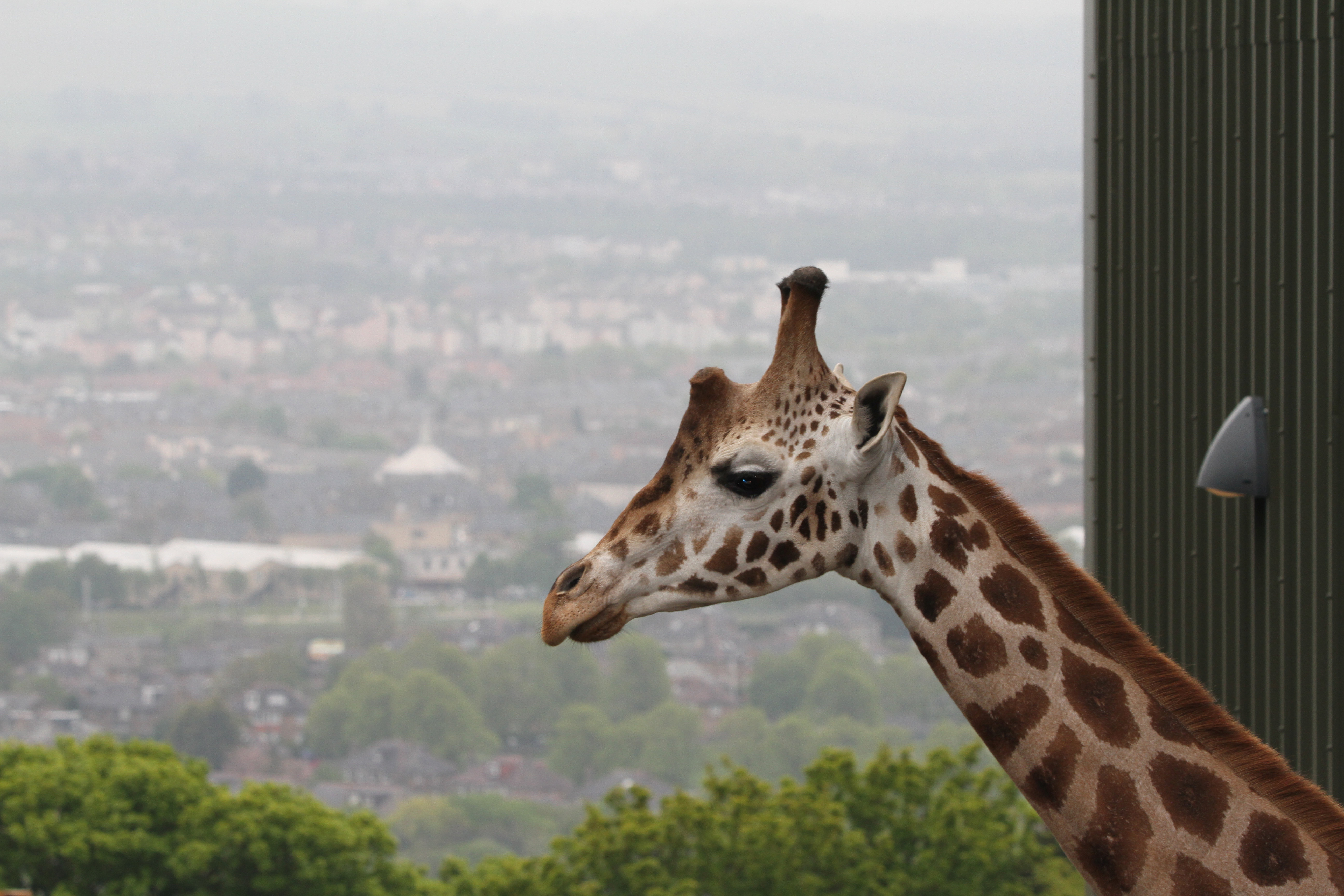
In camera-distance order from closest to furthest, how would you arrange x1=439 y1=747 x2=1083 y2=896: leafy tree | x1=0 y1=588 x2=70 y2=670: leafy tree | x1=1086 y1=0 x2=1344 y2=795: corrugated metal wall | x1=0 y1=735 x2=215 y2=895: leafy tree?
x1=1086 y1=0 x2=1344 y2=795: corrugated metal wall → x1=439 y1=747 x2=1083 y2=896: leafy tree → x1=0 y1=735 x2=215 y2=895: leafy tree → x1=0 y1=588 x2=70 y2=670: leafy tree

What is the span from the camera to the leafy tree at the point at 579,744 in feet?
188

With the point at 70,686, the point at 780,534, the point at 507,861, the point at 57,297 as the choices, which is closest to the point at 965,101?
the point at 57,297

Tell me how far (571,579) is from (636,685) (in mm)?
58754

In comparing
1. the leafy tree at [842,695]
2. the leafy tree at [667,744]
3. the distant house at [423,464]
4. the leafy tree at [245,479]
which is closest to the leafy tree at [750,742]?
the leafy tree at [667,744]

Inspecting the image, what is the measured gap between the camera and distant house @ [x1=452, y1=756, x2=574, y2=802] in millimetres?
56656

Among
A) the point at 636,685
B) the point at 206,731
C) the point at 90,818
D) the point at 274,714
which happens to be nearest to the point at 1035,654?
the point at 90,818

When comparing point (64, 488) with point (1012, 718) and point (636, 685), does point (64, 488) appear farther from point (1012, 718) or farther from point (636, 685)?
point (1012, 718)

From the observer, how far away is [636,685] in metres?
61.2

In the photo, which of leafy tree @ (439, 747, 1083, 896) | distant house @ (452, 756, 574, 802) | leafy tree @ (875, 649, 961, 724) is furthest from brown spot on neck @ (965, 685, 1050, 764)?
leafy tree @ (875, 649, 961, 724)

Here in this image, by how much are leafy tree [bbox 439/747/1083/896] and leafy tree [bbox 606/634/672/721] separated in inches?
1732

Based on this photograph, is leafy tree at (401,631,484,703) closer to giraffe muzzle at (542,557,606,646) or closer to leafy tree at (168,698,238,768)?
leafy tree at (168,698,238,768)

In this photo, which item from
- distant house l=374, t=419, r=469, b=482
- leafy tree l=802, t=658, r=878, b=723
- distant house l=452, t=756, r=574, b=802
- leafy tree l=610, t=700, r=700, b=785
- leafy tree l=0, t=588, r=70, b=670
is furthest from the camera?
distant house l=374, t=419, r=469, b=482

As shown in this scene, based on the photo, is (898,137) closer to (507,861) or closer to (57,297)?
(57,297)

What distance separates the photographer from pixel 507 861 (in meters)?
16.5
